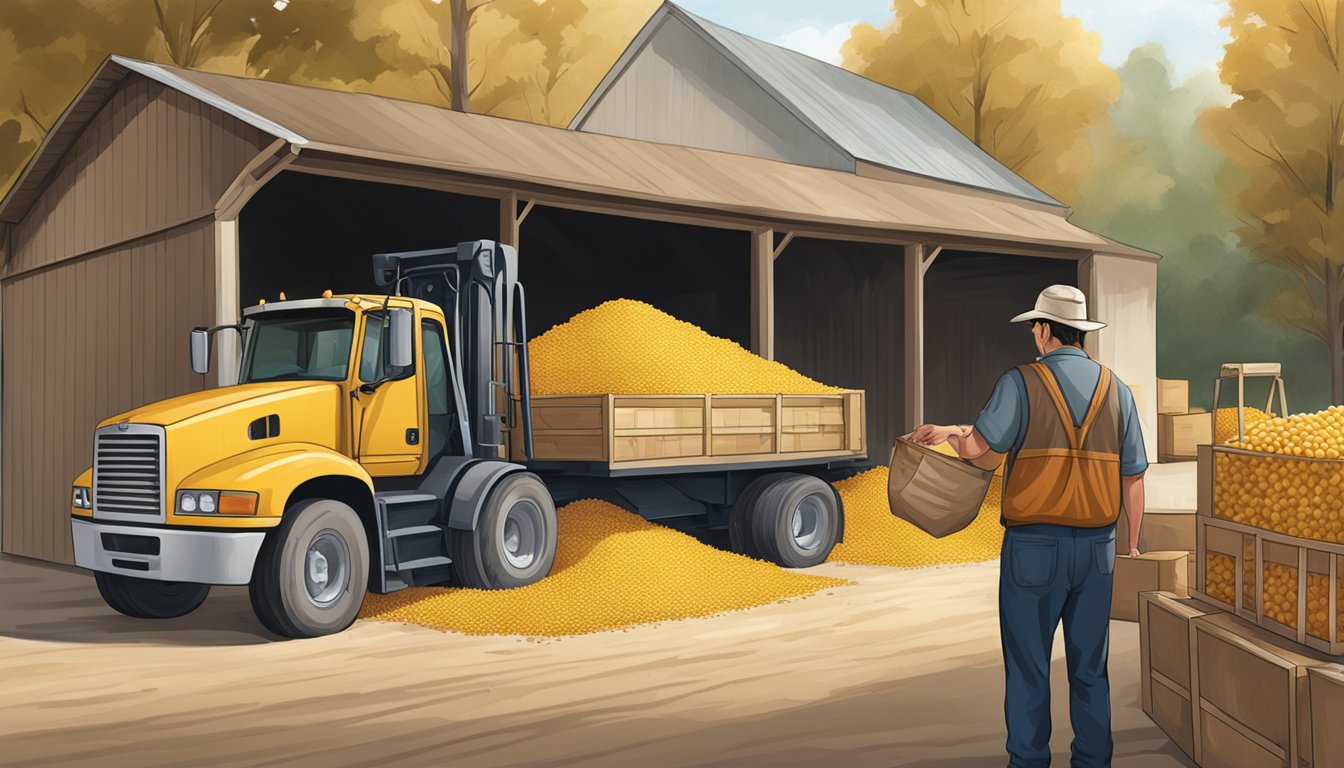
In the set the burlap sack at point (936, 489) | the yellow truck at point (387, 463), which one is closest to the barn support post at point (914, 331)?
the yellow truck at point (387, 463)

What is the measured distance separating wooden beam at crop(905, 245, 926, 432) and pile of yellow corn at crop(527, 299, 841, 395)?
4330mm

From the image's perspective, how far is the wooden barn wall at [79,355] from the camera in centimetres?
1309

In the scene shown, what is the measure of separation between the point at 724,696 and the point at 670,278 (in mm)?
14217

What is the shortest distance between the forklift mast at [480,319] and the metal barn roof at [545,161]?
54.6 inches

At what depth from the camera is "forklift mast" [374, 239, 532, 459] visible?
38.1ft

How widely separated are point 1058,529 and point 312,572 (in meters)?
6.06

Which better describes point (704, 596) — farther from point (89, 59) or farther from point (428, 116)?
point (89, 59)

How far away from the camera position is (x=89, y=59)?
25266mm

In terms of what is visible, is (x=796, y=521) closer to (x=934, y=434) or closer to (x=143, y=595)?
(x=143, y=595)

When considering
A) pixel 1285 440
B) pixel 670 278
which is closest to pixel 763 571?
pixel 1285 440

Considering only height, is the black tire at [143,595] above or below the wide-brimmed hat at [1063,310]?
below

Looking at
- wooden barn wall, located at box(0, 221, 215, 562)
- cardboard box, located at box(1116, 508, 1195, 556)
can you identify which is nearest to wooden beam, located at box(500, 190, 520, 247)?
wooden barn wall, located at box(0, 221, 215, 562)

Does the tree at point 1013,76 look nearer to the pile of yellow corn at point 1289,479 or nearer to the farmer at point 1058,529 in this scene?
the pile of yellow corn at point 1289,479

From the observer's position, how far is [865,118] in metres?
26.2
